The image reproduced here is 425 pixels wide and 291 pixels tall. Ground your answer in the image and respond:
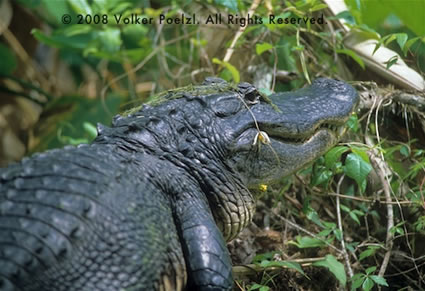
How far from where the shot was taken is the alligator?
47.8 inches

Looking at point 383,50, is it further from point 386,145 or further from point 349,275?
point 349,275

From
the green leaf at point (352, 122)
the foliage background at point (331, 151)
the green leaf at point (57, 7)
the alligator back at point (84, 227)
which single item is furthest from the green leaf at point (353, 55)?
the green leaf at point (57, 7)

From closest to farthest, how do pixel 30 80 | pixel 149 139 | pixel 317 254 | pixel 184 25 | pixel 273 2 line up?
1. pixel 149 139
2. pixel 317 254
3. pixel 273 2
4. pixel 184 25
5. pixel 30 80

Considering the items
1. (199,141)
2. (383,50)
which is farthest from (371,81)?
(199,141)

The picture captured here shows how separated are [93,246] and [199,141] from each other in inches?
20.7

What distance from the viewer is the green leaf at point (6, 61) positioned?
16.1ft

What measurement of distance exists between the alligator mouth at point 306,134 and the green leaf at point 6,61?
383cm

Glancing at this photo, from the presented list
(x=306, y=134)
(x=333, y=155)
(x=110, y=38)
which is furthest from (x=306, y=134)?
(x=110, y=38)

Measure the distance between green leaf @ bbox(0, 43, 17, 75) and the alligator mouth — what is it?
383cm

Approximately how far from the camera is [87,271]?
4.02ft

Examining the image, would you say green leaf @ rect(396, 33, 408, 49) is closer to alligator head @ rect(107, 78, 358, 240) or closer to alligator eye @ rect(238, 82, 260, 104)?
alligator head @ rect(107, 78, 358, 240)

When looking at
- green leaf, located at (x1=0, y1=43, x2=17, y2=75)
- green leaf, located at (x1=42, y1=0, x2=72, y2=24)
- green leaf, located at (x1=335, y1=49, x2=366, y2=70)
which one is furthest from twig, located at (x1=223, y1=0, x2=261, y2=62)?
green leaf, located at (x1=0, y1=43, x2=17, y2=75)

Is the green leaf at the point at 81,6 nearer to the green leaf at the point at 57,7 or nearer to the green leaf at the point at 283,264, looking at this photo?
the green leaf at the point at 57,7

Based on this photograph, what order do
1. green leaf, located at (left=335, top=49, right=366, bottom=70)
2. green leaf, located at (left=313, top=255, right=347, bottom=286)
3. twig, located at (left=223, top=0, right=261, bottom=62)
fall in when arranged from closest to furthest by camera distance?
green leaf, located at (left=313, top=255, right=347, bottom=286) → green leaf, located at (left=335, top=49, right=366, bottom=70) → twig, located at (left=223, top=0, right=261, bottom=62)
